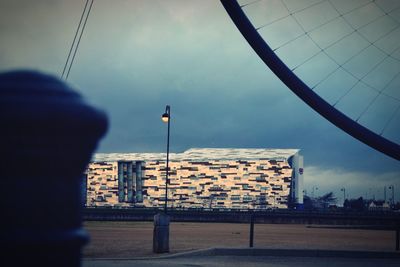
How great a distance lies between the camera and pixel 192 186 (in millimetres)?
129250

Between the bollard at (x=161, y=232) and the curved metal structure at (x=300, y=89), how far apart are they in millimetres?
6800

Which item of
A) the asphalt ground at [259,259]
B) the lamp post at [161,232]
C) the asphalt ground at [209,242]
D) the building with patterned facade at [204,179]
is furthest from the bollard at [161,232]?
the building with patterned facade at [204,179]

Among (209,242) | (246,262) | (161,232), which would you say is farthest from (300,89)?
(246,262)

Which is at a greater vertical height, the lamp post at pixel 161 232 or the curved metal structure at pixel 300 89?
the curved metal structure at pixel 300 89

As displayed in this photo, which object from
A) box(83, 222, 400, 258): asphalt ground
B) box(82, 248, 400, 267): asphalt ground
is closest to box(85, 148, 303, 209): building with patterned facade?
box(83, 222, 400, 258): asphalt ground

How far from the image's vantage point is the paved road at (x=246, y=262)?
10578 millimetres

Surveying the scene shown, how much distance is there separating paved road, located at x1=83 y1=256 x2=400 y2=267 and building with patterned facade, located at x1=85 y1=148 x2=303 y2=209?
346 feet

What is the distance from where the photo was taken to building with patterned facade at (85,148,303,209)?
4742 inches

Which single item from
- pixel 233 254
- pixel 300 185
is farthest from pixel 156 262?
pixel 300 185

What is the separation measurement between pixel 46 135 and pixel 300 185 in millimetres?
119680

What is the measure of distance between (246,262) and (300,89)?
7.32m

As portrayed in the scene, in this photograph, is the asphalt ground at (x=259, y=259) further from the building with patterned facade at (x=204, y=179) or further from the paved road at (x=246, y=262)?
the building with patterned facade at (x=204, y=179)

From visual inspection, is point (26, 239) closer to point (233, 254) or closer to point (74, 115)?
point (74, 115)

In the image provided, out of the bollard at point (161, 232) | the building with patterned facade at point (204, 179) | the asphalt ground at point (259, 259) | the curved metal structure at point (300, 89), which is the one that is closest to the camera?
the asphalt ground at point (259, 259)
